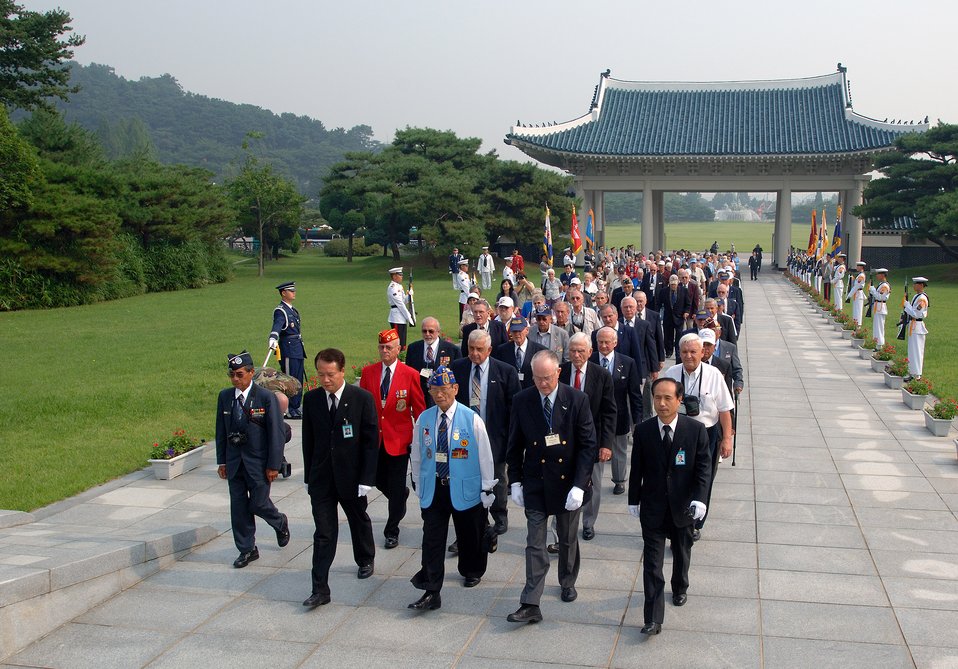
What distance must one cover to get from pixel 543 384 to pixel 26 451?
21.7 feet

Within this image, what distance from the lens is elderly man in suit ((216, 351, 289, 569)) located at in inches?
244

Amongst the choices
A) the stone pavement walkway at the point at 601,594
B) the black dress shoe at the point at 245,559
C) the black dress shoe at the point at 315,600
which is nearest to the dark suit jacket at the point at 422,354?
the stone pavement walkway at the point at 601,594

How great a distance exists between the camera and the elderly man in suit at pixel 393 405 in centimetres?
630

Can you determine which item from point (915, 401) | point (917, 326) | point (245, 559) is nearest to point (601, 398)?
point (245, 559)

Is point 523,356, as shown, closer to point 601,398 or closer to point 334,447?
point 601,398

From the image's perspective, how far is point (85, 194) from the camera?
91.1 feet

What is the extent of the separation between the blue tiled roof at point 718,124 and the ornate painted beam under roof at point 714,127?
0.14ft

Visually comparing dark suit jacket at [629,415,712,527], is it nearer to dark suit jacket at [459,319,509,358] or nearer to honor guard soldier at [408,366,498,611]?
honor guard soldier at [408,366,498,611]

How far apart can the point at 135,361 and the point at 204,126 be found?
128 m

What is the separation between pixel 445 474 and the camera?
5.41 meters

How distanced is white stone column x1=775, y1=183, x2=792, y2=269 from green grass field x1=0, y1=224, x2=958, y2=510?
6.04 meters

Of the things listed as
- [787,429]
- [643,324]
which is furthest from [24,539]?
[787,429]

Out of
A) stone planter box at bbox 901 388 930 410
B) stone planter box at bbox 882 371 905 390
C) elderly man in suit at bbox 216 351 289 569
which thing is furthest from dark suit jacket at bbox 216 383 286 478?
stone planter box at bbox 882 371 905 390

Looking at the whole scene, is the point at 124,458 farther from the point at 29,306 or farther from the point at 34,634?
the point at 29,306
